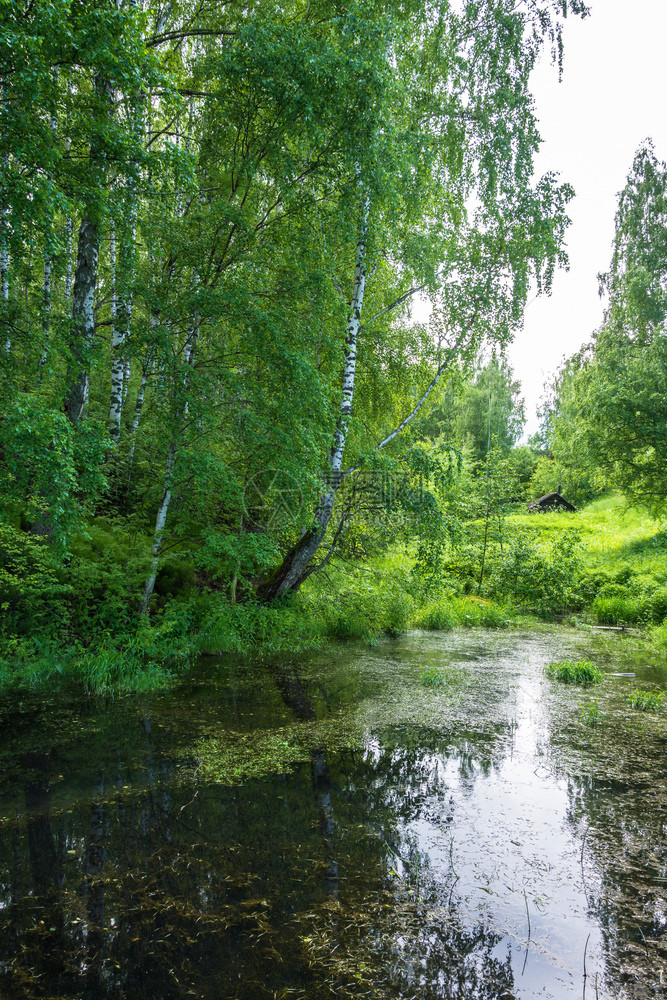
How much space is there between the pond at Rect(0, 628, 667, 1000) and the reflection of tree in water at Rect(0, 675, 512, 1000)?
0.04 feet

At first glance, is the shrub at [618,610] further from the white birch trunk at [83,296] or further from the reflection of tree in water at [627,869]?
the white birch trunk at [83,296]

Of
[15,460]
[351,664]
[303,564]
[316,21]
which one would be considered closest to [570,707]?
[351,664]

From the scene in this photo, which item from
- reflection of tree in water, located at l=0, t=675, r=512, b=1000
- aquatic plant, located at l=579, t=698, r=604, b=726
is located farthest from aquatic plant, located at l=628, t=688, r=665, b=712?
reflection of tree in water, located at l=0, t=675, r=512, b=1000

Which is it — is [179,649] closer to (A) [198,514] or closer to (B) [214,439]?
(A) [198,514]

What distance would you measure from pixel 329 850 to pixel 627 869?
1959 millimetres

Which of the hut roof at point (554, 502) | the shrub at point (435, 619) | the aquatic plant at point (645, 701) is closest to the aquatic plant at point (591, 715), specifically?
the aquatic plant at point (645, 701)

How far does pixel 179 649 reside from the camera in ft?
29.3

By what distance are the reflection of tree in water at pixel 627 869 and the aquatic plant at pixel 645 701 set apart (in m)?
2.13

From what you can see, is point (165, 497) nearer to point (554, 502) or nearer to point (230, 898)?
point (230, 898)

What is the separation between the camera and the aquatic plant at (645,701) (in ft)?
23.6

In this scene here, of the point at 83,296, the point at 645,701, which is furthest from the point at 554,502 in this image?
the point at 83,296

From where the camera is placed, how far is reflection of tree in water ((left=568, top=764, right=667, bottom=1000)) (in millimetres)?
2864

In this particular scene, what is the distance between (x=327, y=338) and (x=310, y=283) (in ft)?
Result: 3.18

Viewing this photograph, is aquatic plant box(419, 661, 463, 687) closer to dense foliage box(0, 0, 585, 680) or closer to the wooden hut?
dense foliage box(0, 0, 585, 680)
